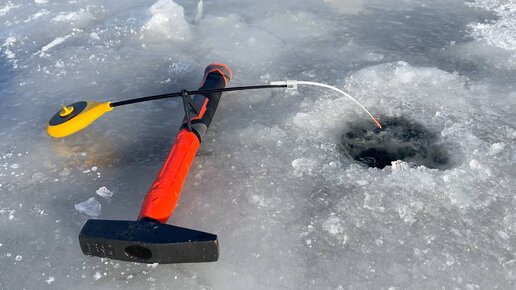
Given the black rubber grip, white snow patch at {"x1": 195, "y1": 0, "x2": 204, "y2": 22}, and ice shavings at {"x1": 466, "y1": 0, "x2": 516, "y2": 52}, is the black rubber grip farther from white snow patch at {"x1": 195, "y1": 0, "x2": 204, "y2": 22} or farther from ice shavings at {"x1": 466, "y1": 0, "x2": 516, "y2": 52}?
ice shavings at {"x1": 466, "y1": 0, "x2": 516, "y2": 52}

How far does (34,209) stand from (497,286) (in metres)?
2.19

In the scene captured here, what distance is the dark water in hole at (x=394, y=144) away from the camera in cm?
241

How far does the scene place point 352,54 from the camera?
3.50m

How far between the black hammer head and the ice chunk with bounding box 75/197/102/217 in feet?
1.20

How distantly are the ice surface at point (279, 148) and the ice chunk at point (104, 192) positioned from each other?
0.04 metres

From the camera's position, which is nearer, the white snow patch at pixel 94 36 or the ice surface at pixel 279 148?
the ice surface at pixel 279 148

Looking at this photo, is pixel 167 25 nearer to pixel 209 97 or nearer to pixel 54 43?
pixel 54 43

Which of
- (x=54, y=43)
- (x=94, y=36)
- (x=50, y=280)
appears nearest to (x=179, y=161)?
Result: (x=50, y=280)

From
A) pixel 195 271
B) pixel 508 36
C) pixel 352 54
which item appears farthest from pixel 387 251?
pixel 508 36

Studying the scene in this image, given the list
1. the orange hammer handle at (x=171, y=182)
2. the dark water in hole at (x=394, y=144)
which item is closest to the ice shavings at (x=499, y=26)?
the dark water in hole at (x=394, y=144)

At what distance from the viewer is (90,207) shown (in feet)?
7.13

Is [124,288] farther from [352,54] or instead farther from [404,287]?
[352,54]

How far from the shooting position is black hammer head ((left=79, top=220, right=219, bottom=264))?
168 centimetres

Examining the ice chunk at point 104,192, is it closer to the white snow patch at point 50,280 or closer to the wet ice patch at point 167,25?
the white snow patch at point 50,280
